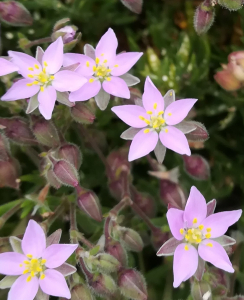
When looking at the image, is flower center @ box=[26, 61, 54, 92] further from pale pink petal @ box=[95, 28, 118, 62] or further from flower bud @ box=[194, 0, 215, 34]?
flower bud @ box=[194, 0, 215, 34]

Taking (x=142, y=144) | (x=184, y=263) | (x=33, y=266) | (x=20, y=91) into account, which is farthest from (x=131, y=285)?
(x=20, y=91)

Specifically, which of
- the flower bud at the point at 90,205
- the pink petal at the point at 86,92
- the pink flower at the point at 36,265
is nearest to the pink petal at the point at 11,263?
the pink flower at the point at 36,265

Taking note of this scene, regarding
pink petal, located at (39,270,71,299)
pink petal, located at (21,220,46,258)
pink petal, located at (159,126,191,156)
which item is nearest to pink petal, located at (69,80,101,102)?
pink petal, located at (159,126,191,156)

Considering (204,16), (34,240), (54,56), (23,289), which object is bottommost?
(23,289)

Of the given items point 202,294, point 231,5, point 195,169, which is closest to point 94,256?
point 202,294

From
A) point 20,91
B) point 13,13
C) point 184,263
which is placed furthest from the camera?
point 13,13

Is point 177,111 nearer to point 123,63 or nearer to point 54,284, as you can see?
point 123,63
